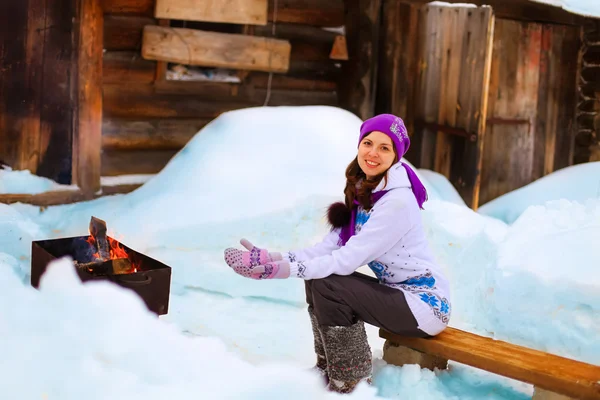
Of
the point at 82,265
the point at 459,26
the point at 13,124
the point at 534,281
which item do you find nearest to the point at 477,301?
the point at 534,281

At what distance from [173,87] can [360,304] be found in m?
4.44

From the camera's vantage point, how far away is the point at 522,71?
8836 millimetres

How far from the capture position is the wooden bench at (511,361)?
10.1 ft

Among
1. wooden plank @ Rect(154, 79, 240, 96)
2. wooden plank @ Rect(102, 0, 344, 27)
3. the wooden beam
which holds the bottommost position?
wooden plank @ Rect(154, 79, 240, 96)

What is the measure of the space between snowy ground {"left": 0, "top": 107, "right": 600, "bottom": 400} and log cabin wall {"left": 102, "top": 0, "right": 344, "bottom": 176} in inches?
23.5

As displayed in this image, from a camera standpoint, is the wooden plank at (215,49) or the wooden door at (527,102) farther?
the wooden door at (527,102)

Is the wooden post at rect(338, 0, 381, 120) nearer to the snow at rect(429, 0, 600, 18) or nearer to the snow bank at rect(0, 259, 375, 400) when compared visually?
the snow at rect(429, 0, 600, 18)

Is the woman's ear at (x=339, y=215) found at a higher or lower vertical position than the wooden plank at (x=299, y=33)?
lower

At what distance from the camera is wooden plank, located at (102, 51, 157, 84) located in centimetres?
699

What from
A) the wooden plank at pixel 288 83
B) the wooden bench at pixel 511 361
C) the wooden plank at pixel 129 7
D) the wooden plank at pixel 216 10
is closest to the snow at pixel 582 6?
the wooden plank at pixel 288 83

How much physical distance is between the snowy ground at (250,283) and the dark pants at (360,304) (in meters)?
0.30

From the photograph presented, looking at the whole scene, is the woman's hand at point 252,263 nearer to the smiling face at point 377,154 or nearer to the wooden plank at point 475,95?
the smiling face at point 377,154

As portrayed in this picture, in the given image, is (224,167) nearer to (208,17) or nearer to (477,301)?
(208,17)

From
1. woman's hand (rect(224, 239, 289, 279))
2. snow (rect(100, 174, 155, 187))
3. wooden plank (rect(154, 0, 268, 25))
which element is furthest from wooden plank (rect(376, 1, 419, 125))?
woman's hand (rect(224, 239, 289, 279))
